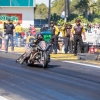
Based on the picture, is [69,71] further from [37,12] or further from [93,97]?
[37,12]

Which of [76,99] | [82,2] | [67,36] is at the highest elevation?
[82,2]

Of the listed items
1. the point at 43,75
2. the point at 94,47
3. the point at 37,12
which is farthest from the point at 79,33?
the point at 37,12

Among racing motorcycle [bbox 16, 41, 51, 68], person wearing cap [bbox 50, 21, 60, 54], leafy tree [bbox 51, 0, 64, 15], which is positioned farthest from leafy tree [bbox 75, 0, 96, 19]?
racing motorcycle [bbox 16, 41, 51, 68]

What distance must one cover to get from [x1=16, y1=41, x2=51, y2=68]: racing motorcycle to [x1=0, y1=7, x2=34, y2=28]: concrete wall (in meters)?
40.4

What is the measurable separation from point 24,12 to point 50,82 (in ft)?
150

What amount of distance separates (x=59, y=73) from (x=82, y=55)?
5.30m

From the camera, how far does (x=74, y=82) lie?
1256 centimetres

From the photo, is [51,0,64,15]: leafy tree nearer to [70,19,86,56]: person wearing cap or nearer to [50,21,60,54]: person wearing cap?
[50,21,60,54]: person wearing cap

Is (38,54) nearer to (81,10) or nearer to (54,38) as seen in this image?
(54,38)

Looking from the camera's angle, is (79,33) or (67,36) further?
(67,36)

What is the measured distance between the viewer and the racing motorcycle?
53.4 feet

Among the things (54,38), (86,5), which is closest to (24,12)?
(86,5)

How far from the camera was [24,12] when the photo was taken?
5781cm

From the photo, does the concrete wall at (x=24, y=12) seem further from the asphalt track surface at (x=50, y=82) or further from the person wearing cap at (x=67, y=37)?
the asphalt track surface at (x=50, y=82)
